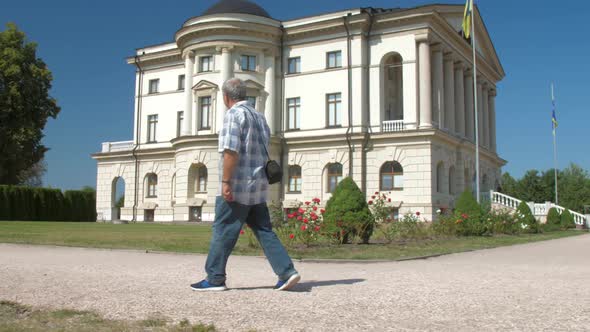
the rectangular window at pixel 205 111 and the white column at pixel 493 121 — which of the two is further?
the white column at pixel 493 121

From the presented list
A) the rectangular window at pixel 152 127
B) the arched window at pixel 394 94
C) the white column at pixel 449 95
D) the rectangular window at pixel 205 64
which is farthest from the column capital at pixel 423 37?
the rectangular window at pixel 152 127

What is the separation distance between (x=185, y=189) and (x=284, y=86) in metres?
9.85

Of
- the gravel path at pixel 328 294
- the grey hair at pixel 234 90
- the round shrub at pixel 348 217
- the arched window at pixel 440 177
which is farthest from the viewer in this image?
the arched window at pixel 440 177

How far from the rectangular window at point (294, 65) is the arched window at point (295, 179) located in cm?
663

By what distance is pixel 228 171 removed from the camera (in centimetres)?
616

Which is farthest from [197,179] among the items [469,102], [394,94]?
[469,102]

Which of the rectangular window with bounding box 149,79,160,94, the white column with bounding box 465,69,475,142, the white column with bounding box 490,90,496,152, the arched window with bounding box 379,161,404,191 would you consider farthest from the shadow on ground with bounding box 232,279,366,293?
the white column with bounding box 490,90,496,152

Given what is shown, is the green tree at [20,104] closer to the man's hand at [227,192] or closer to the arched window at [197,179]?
the arched window at [197,179]

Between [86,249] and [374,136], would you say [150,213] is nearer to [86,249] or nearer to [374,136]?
[374,136]

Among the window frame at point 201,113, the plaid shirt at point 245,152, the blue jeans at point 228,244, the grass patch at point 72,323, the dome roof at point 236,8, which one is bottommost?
the grass patch at point 72,323

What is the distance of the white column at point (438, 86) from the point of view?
38.4 meters

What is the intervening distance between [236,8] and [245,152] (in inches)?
1359

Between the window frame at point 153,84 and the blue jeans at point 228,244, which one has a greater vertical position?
the window frame at point 153,84

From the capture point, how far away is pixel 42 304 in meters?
5.38
